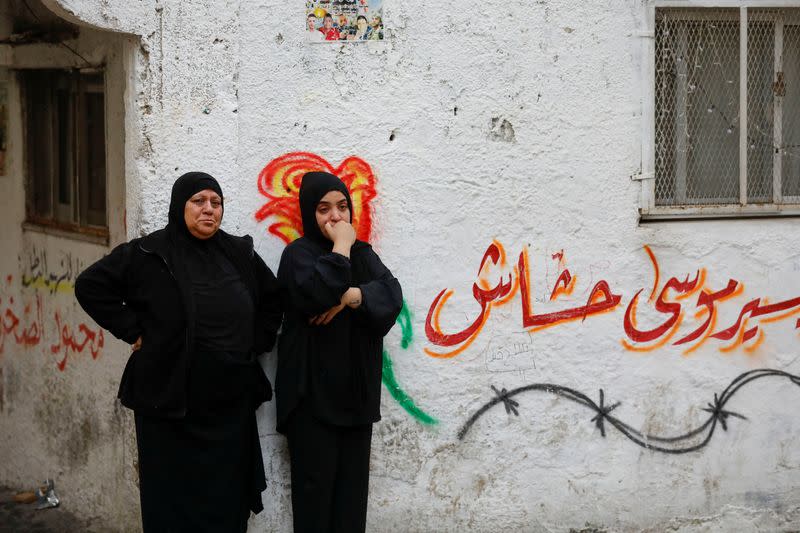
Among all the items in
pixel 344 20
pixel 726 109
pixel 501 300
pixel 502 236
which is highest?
pixel 344 20

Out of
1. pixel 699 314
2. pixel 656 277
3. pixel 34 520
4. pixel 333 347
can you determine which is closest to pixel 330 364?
pixel 333 347

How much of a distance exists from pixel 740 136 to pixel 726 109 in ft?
0.47

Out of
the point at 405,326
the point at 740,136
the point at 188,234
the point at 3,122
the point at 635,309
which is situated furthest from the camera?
the point at 3,122

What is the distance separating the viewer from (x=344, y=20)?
483cm

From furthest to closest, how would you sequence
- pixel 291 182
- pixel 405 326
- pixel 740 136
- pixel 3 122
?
1. pixel 3 122
2. pixel 740 136
3. pixel 405 326
4. pixel 291 182

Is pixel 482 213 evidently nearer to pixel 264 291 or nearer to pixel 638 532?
pixel 264 291

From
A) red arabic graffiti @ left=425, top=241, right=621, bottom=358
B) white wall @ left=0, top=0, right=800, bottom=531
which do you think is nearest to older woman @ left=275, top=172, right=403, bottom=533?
white wall @ left=0, top=0, right=800, bottom=531

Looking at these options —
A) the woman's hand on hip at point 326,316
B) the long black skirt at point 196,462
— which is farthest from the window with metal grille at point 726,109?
the long black skirt at point 196,462

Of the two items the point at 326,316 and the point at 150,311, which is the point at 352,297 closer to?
the point at 326,316

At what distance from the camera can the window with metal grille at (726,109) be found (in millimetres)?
5184

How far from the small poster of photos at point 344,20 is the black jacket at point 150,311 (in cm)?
112

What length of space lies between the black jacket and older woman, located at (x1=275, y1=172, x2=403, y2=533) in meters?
0.47

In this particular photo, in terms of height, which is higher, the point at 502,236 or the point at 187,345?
the point at 502,236

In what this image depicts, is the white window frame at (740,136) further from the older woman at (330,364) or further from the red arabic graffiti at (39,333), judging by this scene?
the red arabic graffiti at (39,333)
